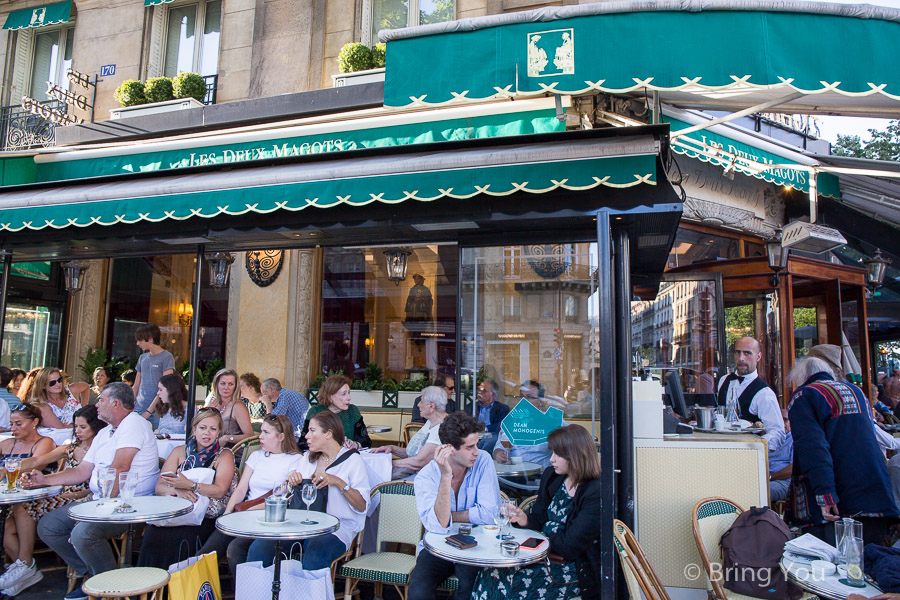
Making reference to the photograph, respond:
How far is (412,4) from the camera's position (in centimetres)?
1009

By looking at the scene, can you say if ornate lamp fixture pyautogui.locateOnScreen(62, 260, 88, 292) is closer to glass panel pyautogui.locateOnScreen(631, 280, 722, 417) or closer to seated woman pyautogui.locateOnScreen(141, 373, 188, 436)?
A: seated woman pyautogui.locateOnScreen(141, 373, 188, 436)

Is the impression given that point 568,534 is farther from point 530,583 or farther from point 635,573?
point 635,573

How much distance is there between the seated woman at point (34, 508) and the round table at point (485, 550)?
3301 mm

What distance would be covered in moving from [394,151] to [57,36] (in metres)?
11.6

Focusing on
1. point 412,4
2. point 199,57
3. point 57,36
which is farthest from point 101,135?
point 412,4

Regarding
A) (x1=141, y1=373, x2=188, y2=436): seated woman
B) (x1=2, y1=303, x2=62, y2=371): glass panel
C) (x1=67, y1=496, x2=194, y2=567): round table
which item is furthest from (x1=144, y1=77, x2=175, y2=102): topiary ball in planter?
Result: (x1=67, y1=496, x2=194, y2=567): round table

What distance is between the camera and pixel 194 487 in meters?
4.50

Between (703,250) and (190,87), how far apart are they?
851 centimetres

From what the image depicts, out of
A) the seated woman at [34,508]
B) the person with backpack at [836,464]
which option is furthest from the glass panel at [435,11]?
the person with backpack at [836,464]

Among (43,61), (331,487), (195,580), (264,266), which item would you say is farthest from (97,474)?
(43,61)

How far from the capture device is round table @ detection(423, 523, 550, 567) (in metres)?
3.25

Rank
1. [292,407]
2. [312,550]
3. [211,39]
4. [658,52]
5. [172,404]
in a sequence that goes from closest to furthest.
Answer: [658,52], [312,550], [172,404], [292,407], [211,39]

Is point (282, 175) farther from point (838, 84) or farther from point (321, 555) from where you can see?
point (838, 84)

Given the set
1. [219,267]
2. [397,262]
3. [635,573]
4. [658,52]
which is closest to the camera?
[635,573]
